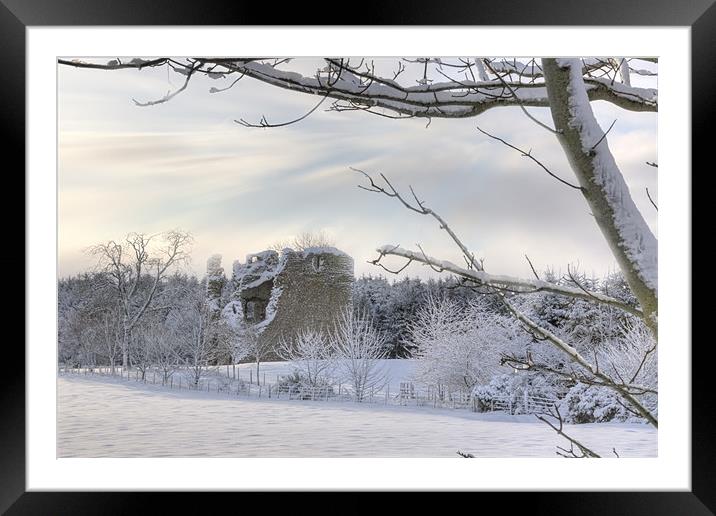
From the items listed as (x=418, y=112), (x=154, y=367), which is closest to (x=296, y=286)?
(x=154, y=367)

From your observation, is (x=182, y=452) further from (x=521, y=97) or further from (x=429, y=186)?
(x=521, y=97)

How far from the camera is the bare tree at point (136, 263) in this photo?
4.93m

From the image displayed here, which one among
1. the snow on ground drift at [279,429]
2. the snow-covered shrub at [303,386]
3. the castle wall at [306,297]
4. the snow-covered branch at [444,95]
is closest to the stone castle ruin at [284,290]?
the castle wall at [306,297]

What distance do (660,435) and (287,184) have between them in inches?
156

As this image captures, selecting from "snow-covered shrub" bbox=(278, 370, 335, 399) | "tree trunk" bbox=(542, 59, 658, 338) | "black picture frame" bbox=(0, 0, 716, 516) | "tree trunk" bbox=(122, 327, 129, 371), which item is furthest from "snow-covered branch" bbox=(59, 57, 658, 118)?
"tree trunk" bbox=(122, 327, 129, 371)

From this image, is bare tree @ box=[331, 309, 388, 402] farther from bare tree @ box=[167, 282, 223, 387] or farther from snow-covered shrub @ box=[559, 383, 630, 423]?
snow-covered shrub @ box=[559, 383, 630, 423]

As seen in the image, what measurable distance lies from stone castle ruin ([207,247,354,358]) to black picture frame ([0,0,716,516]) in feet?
12.5

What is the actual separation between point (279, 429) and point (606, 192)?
13.1 feet

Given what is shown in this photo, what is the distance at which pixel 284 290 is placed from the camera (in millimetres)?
5176

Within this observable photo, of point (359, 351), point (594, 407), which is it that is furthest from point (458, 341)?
point (594, 407)

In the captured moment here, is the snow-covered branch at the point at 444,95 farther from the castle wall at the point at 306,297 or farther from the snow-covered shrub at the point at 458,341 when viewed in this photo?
the snow-covered shrub at the point at 458,341
